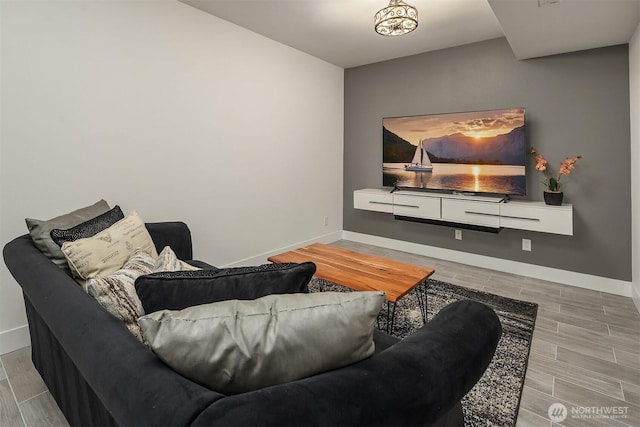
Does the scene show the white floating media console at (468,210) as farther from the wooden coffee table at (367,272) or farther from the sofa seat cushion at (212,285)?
the sofa seat cushion at (212,285)

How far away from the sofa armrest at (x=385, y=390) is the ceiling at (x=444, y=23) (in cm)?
233

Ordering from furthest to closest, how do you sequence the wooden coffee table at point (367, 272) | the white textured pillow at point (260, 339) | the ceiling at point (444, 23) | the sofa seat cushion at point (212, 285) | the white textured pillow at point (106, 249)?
the ceiling at point (444, 23), the wooden coffee table at point (367, 272), the white textured pillow at point (106, 249), the sofa seat cushion at point (212, 285), the white textured pillow at point (260, 339)

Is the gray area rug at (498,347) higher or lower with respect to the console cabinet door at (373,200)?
lower

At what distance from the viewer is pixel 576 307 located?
2.86 meters

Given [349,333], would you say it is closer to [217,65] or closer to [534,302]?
[534,302]

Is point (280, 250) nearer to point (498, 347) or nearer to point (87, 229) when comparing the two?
point (87, 229)

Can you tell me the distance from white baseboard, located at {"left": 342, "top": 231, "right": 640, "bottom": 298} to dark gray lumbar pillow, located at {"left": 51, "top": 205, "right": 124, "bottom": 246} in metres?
3.43

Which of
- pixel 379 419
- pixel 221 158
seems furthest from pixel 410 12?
pixel 379 419

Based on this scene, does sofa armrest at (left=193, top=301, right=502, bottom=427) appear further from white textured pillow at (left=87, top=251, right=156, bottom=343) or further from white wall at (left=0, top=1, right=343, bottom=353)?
white wall at (left=0, top=1, right=343, bottom=353)

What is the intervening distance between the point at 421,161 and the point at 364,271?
2.26m

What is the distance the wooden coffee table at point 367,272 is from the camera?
213 cm

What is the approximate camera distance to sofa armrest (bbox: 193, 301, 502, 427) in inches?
23.1

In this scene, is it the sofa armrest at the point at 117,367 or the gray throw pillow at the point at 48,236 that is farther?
the gray throw pillow at the point at 48,236

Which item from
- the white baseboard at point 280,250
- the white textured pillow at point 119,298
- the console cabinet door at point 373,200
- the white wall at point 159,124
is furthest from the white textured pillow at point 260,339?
the console cabinet door at point 373,200
